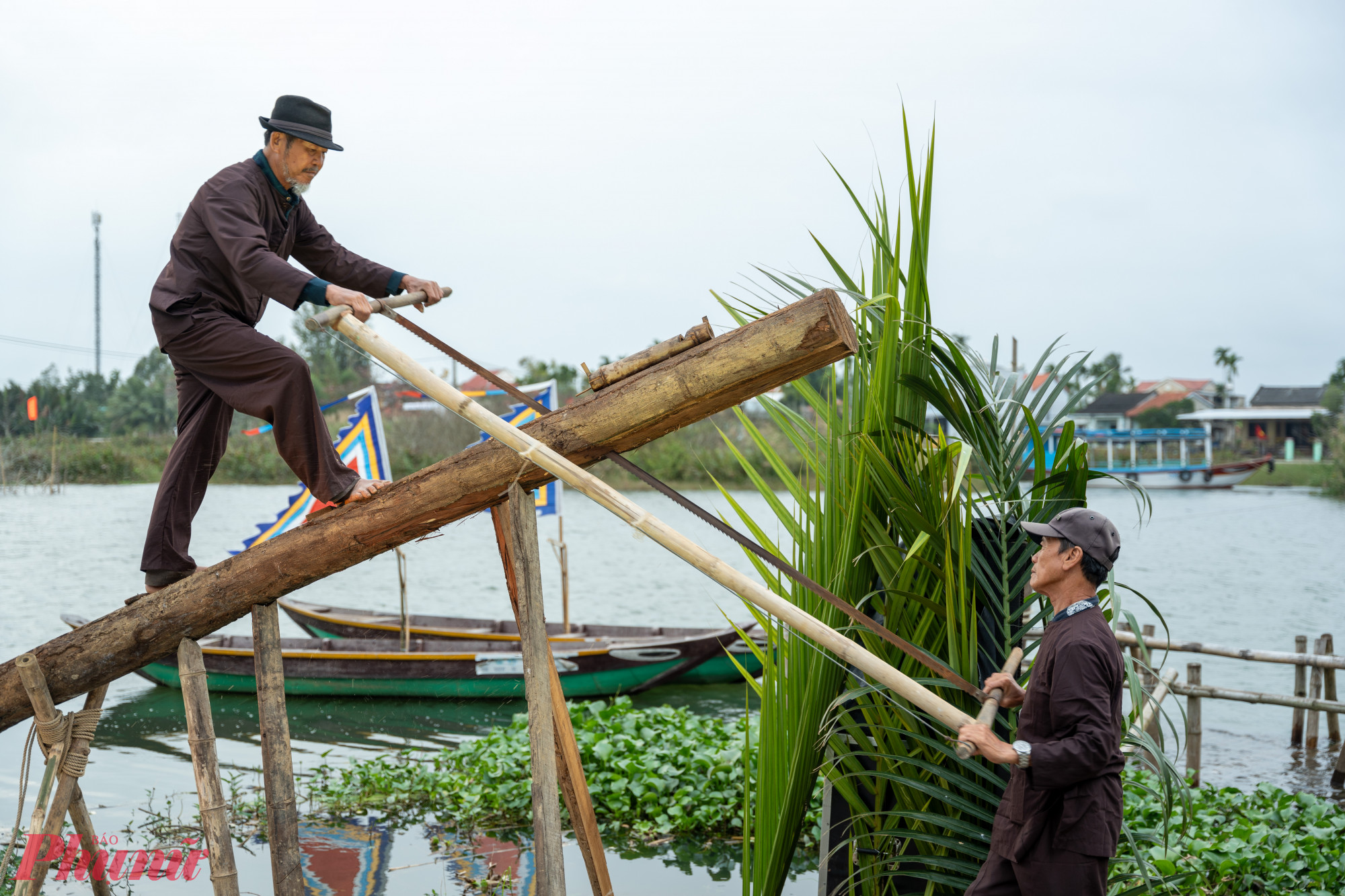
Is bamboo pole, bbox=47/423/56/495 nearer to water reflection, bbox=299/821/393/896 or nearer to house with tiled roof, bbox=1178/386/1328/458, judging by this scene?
water reflection, bbox=299/821/393/896

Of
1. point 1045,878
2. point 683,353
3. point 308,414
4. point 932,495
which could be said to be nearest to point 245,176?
point 308,414

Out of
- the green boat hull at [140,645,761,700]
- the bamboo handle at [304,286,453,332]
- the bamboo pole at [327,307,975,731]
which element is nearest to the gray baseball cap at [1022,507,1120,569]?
the bamboo pole at [327,307,975,731]

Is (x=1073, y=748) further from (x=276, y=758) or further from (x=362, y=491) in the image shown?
(x=276, y=758)

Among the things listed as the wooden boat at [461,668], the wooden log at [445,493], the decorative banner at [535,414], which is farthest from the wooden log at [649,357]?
the wooden boat at [461,668]

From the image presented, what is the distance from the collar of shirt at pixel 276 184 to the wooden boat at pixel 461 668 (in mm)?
7781

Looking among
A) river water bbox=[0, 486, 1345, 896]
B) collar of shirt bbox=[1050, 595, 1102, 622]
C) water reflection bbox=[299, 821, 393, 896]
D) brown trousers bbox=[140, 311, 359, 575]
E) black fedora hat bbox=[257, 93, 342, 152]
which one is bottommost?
river water bbox=[0, 486, 1345, 896]

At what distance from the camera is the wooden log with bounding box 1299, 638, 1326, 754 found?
8.39 meters

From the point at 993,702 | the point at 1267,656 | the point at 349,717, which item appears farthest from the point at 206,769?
the point at 1267,656

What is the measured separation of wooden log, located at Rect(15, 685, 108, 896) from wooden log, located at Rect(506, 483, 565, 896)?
1654 millimetres

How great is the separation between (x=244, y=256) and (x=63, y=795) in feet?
6.70

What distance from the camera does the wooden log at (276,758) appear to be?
130 inches

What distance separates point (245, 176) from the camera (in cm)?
330

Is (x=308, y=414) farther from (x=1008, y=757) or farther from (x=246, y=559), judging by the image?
(x=1008, y=757)

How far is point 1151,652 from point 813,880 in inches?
241
